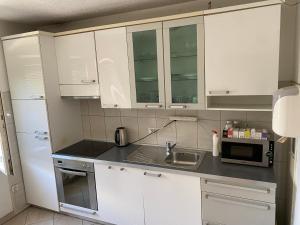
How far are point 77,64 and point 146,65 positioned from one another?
31.2 inches

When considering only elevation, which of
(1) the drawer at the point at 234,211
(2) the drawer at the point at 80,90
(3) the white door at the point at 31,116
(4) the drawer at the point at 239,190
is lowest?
(1) the drawer at the point at 234,211

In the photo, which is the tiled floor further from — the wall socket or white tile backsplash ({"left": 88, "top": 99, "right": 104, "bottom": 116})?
white tile backsplash ({"left": 88, "top": 99, "right": 104, "bottom": 116})

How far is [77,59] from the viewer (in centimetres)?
242

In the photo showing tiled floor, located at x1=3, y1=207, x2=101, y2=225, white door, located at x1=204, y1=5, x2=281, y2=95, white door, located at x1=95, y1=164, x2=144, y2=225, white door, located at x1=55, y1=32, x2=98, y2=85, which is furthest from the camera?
tiled floor, located at x1=3, y1=207, x2=101, y2=225

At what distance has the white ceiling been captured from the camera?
2021mm

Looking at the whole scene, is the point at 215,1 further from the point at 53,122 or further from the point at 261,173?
the point at 53,122

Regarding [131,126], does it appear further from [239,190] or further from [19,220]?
[19,220]

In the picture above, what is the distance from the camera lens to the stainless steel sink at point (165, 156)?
225cm

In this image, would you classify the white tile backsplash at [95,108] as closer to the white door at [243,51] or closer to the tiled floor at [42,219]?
the tiled floor at [42,219]

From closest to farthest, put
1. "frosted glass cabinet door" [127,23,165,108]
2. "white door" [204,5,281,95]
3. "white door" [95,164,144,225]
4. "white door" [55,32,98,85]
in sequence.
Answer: "white door" [204,5,281,95]
"frosted glass cabinet door" [127,23,165,108]
"white door" [95,164,144,225]
"white door" [55,32,98,85]

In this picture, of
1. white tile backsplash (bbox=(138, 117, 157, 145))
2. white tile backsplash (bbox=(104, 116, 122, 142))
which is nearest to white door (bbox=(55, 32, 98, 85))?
white tile backsplash (bbox=(104, 116, 122, 142))

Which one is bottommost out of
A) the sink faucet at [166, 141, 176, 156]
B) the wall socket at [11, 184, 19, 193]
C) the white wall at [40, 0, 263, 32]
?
the wall socket at [11, 184, 19, 193]

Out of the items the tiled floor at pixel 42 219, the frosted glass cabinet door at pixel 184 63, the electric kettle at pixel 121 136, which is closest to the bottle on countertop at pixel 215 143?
the frosted glass cabinet door at pixel 184 63

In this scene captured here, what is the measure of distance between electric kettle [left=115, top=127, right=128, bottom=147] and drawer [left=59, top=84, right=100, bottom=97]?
0.49 metres
